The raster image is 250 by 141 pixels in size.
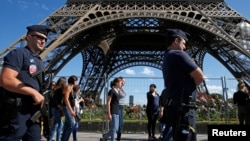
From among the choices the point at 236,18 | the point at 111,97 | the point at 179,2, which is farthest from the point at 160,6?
the point at 111,97

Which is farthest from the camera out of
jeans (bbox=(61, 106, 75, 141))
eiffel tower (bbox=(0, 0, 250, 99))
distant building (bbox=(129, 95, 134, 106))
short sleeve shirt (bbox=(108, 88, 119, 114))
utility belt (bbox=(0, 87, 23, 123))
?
eiffel tower (bbox=(0, 0, 250, 99))

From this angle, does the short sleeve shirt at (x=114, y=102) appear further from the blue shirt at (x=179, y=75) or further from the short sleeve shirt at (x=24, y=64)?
the short sleeve shirt at (x=24, y=64)

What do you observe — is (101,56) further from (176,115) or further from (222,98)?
(176,115)

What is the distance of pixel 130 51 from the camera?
129 ft

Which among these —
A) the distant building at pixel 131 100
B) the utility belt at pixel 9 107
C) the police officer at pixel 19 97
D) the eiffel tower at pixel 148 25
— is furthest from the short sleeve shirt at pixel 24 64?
the eiffel tower at pixel 148 25

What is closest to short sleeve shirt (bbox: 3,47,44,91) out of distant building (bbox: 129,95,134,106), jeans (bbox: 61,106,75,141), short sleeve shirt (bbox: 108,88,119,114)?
jeans (bbox: 61,106,75,141)

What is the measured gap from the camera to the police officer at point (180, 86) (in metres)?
3.23

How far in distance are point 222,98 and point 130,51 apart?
27893 millimetres

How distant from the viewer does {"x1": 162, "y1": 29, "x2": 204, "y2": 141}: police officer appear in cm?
323

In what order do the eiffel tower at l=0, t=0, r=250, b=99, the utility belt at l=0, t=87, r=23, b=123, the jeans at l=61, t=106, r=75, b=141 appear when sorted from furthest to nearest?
1. the eiffel tower at l=0, t=0, r=250, b=99
2. the jeans at l=61, t=106, r=75, b=141
3. the utility belt at l=0, t=87, r=23, b=123

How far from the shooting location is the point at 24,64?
11.0 ft

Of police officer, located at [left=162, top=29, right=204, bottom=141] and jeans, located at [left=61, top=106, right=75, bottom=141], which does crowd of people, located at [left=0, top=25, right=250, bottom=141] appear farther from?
jeans, located at [left=61, top=106, right=75, bottom=141]

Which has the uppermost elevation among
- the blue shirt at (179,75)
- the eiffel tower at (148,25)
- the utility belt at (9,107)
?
the eiffel tower at (148,25)

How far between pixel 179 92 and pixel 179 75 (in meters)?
0.18
